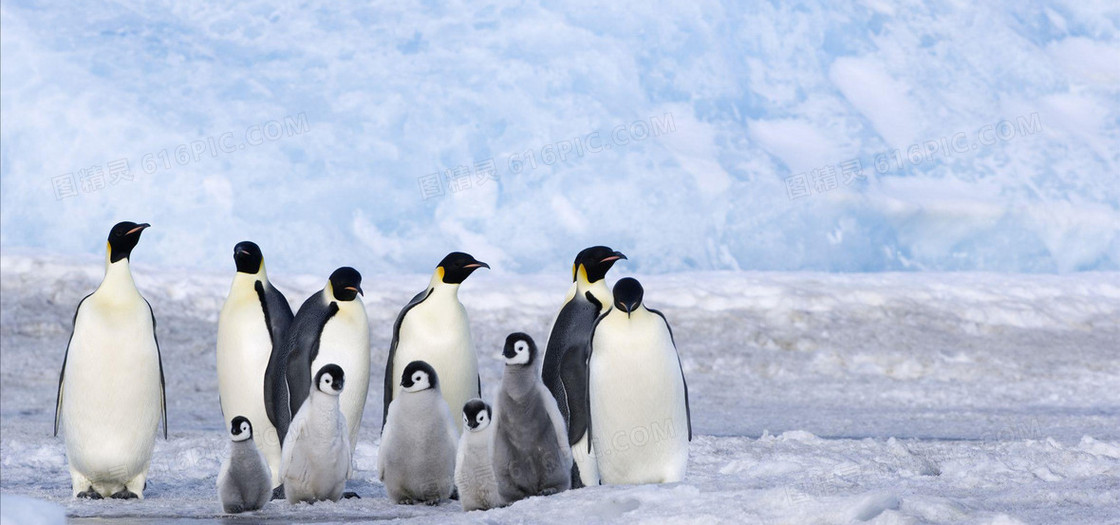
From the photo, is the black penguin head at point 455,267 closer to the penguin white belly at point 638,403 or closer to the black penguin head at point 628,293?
the penguin white belly at point 638,403

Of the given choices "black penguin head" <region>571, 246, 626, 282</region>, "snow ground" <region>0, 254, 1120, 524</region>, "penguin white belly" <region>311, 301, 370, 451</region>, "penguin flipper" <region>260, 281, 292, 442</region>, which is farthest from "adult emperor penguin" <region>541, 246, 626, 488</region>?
"penguin flipper" <region>260, 281, 292, 442</region>

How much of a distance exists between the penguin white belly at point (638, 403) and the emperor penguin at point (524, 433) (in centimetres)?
46

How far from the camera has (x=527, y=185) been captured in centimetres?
1334

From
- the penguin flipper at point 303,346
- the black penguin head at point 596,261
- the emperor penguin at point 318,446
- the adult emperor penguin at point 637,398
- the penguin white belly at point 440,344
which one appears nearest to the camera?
the emperor penguin at point 318,446

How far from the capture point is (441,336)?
5438 mm

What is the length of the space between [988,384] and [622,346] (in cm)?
574

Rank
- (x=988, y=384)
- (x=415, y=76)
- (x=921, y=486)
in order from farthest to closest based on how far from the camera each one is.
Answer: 1. (x=415, y=76)
2. (x=988, y=384)
3. (x=921, y=486)

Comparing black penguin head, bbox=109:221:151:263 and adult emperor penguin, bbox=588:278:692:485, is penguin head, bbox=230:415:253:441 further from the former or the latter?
adult emperor penguin, bbox=588:278:692:485

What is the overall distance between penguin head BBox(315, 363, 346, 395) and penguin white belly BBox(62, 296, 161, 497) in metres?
1.07

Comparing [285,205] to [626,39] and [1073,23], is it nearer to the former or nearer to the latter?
[626,39]

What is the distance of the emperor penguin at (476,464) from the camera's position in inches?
169

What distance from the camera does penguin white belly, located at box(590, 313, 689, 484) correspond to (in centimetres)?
473

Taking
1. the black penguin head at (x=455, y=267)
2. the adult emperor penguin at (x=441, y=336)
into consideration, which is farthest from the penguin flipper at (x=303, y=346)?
the black penguin head at (x=455, y=267)

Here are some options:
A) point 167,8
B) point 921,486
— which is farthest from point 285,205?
point 921,486
